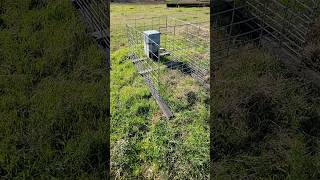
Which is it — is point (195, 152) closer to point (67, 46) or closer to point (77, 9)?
point (67, 46)

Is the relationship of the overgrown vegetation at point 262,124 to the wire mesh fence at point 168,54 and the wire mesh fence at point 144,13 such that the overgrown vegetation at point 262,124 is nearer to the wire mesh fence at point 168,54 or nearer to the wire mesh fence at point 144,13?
the wire mesh fence at point 168,54

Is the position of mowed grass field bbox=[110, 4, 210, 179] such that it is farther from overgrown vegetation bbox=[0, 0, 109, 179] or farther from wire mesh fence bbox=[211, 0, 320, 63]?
wire mesh fence bbox=[211, 0, 320, 63]

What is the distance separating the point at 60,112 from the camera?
2.86 meters

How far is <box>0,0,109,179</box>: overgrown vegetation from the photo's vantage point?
2.55m

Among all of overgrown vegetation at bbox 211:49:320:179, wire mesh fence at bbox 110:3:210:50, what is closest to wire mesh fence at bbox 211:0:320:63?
overgrown vegetation at bbox 211:49:320:179

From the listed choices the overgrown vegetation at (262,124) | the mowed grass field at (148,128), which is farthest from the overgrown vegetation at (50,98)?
the overgrown vegetation at (262,124)

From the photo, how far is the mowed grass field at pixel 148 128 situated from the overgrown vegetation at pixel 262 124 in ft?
1.56

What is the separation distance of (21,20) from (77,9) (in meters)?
0.65

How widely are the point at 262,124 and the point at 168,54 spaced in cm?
92

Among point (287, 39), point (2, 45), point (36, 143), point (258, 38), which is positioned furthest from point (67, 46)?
point (287, 39)

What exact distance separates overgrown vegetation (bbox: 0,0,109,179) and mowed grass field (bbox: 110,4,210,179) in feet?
2.26

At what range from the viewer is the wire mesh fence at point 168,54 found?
1967mm

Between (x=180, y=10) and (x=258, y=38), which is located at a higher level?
(x=180, y=10)

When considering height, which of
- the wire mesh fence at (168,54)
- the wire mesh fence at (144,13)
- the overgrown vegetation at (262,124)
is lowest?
the overgrown vegetation at (262,124)
